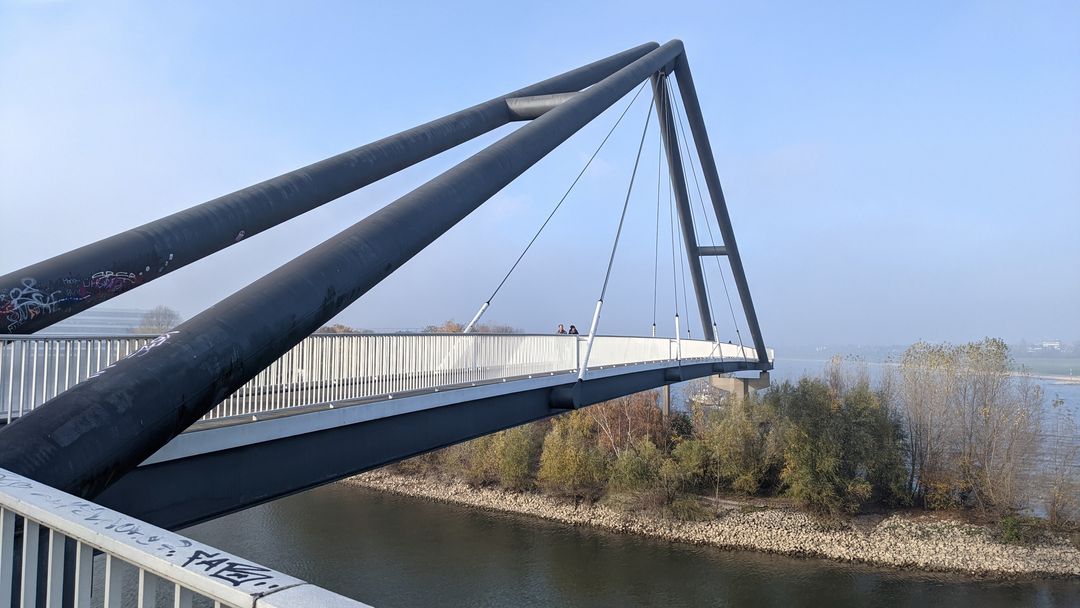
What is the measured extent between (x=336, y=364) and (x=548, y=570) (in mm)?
19283

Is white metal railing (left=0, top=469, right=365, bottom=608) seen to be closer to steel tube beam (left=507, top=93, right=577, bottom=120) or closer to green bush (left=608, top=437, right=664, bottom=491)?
steel tube beam (left=507, top=93, right=577, bottom=120)

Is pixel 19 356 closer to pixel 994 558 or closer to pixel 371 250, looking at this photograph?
pixel 371 250

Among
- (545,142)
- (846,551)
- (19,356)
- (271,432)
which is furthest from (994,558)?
(19,356)

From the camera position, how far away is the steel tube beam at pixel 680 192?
23.5 metres

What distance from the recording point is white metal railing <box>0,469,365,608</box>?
57.6 inches

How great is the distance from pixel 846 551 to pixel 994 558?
17.3 ft

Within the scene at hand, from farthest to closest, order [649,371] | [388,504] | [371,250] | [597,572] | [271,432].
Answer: [388,504]
[597,572]
[649,371]
[271,432]
[371,250]

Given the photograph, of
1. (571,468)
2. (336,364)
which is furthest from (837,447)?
(336,364)

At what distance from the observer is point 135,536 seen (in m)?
1.69

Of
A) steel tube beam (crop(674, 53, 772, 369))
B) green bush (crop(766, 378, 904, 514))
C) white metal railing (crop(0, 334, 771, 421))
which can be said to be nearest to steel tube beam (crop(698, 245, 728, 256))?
steel tube beam (crop(674, 53, 772, 369))

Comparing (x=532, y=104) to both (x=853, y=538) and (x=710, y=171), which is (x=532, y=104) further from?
(x=853, y=538)

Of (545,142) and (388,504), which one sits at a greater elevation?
(545,142)

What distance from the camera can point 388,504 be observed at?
34500 millimetres

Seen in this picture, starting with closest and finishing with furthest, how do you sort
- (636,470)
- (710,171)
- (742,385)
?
(710,171) → (636,470) → (742,385)
